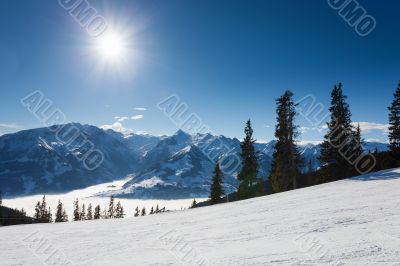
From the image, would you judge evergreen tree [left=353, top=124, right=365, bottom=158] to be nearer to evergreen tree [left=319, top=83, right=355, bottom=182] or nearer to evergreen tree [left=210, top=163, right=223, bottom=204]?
evergreen tree [left=319, top=83, right=355, bottom=182]

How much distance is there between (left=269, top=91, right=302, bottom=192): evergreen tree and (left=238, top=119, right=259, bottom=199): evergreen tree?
12.0 ft

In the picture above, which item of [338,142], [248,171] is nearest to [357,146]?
[338,142]

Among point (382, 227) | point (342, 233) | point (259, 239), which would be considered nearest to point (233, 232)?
point (259, 239)

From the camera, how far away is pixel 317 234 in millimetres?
10680

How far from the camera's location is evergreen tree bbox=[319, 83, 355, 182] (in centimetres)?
3981

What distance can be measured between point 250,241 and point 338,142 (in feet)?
109

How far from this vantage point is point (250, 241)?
426 inches

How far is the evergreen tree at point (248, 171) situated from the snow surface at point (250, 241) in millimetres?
30113

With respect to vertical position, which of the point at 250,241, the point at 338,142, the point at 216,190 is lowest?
the point at 250,241

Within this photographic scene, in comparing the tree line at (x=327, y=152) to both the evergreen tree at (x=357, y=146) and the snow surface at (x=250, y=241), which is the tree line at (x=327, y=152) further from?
the snow surface at (x=250, y=241)

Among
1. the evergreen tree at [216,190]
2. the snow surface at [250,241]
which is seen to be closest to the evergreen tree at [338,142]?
the evergreen tree at [216,190]

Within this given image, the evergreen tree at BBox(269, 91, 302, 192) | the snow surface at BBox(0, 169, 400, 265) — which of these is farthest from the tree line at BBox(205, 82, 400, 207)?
the snow surface at BBox(0, 169, 400, 265)

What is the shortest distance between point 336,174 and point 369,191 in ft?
73.4

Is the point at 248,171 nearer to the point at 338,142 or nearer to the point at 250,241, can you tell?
the point at 338,142
